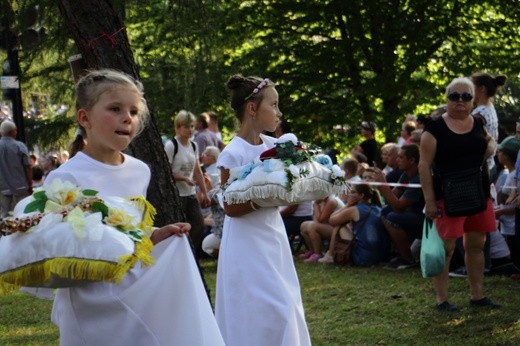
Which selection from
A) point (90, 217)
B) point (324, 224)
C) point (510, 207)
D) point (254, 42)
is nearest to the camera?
point (90, 217)

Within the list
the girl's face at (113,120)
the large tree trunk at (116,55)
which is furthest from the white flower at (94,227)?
the large tree trunk at (116,55)

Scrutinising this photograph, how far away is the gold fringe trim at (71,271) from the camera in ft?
15.0

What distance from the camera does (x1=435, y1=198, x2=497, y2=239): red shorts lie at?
9.38m

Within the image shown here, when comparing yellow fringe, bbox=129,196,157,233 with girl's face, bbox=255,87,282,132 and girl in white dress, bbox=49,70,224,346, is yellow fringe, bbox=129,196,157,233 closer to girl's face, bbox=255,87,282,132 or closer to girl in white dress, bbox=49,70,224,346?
girl in white dress, bbox=49,70,224,346

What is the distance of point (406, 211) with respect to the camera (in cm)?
1290

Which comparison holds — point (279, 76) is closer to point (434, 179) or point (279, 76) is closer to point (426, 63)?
point (426, 63)

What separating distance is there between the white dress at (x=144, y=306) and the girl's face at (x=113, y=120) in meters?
0.20

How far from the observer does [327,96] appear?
68.4 feet

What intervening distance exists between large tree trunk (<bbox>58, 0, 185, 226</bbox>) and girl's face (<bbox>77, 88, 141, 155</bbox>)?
2743 millimetres

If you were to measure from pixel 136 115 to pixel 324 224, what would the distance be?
359 inches

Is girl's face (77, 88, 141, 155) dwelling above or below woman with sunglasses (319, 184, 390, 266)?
above

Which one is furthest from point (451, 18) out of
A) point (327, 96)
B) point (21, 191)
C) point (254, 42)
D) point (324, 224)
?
point (21, 191)

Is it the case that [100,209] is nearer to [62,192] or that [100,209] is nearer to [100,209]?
[100,209]

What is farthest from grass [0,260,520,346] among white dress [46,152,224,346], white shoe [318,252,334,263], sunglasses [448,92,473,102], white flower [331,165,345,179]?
white dress [46,152,224,346]
